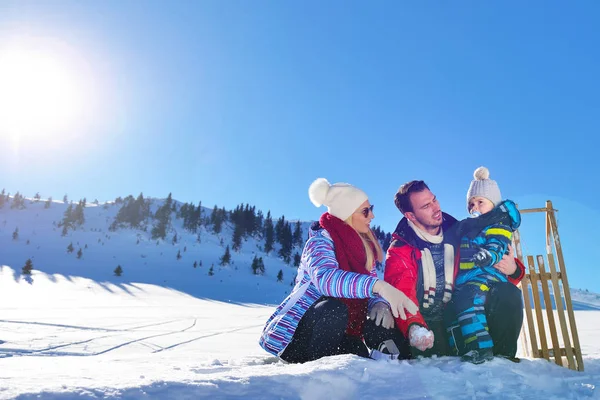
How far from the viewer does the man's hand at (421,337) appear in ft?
7.48

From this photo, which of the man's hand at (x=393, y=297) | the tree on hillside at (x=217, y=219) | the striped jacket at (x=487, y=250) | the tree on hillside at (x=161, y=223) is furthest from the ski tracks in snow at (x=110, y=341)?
the tree on hillside at (x=217, y=219)

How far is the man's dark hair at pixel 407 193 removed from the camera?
2795 millimetres

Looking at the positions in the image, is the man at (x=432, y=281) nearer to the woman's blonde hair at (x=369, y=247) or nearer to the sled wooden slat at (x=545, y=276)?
the woman's blonde hair at (x=369, y=247)

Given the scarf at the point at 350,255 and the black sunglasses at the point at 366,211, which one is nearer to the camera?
the scarf at the point at 350,255

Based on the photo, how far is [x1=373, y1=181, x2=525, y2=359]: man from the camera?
248 centimetres

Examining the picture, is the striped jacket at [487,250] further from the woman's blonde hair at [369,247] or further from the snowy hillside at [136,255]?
the snowy hillside at [136,255]

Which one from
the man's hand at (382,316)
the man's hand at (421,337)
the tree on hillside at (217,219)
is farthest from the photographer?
the tree on hillside at (217,219)

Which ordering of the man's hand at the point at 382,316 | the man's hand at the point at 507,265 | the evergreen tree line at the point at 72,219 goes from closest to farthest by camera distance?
1. the man's hand at the point at 382,316
2. the man's hand at the point at 507,265
3. the evergreen tree line at the point at 72,219

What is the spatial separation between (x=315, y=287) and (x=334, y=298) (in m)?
0.15

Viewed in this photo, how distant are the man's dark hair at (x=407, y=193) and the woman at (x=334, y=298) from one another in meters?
0.32

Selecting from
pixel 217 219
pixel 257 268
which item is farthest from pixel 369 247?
pixel 217 219

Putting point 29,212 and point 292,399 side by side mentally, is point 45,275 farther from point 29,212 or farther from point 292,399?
point 29,212

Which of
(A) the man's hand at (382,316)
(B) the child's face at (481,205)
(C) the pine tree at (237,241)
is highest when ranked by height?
(C) the pine tree at (237,241)

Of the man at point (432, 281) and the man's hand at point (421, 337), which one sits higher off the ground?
the man at point (432, 281)
